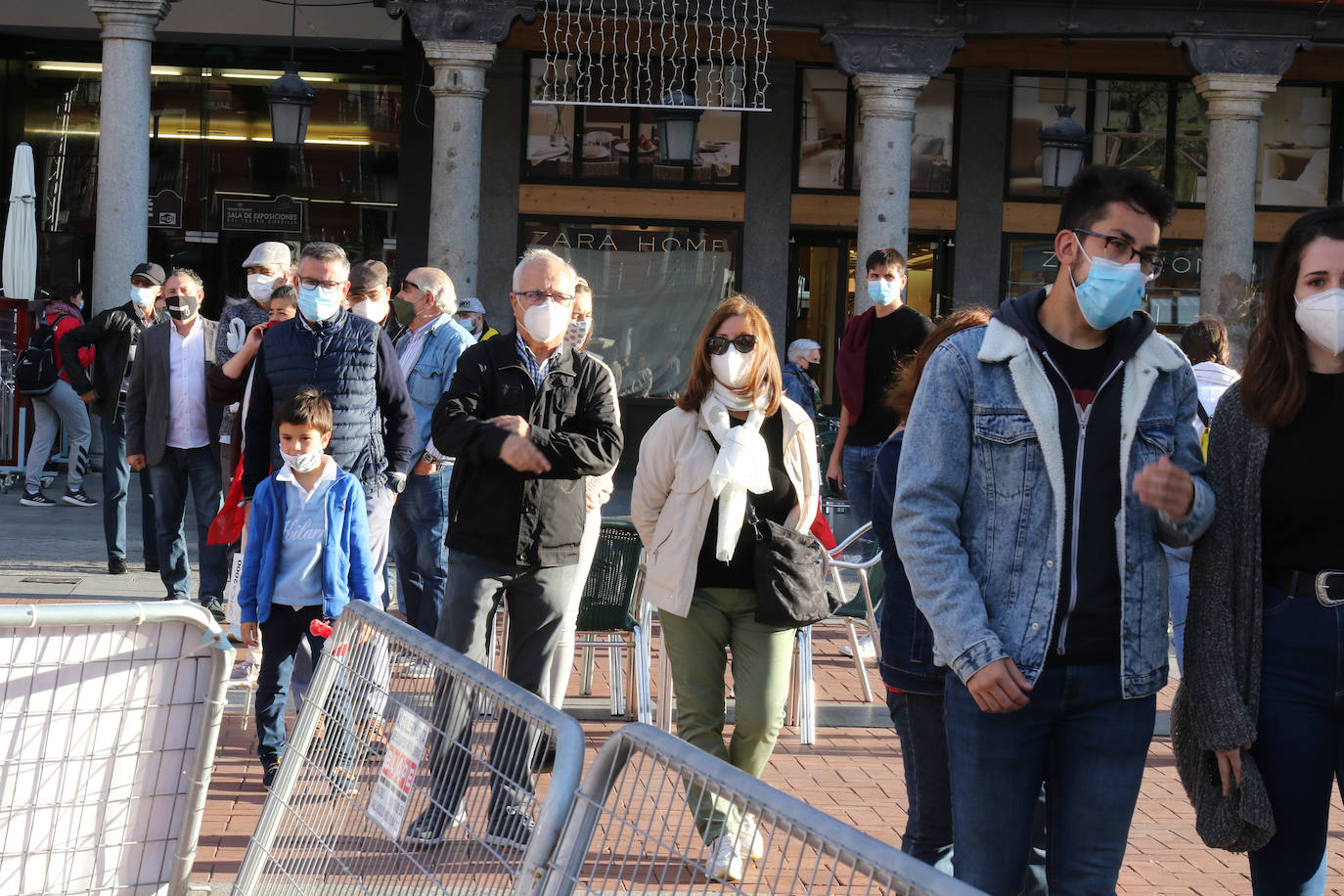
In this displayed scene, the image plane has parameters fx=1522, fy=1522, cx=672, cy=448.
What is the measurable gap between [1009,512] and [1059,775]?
22.1 inches

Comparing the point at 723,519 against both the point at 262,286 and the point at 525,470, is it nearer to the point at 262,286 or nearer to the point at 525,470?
the point at 525,470

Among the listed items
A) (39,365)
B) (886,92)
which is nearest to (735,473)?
(39,365)

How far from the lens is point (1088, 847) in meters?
3.07

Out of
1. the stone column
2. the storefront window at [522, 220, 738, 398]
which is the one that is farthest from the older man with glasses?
the storefront window at [522, 220, 738, 398]

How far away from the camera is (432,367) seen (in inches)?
294

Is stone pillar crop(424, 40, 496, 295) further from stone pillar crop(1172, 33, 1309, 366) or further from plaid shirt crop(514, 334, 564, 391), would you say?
plaid shirt crop(514, 334, 564, 391)

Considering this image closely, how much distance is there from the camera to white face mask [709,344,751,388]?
16.2 ft

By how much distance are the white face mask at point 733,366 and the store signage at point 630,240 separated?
1118cm

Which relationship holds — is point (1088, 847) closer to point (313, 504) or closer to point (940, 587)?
point (940, 587)

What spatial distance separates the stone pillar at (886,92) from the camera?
1368 cm

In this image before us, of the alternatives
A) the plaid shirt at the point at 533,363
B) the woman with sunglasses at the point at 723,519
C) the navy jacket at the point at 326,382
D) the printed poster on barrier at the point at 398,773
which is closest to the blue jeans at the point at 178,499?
the navy jacket at the point at 326,382

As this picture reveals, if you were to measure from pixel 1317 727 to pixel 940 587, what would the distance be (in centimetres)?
87

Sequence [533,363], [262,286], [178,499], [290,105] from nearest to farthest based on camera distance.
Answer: [533,363], [262,286], [178,499], [290,105]

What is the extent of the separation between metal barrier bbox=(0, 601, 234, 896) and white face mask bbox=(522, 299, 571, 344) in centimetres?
212
